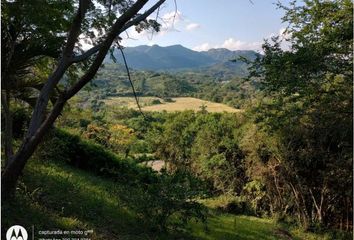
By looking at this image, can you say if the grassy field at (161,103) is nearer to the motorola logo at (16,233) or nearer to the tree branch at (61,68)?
the tree branch at (61,68)

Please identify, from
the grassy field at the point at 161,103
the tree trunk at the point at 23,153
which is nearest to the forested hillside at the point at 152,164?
the tree trunk at the point at 23,153

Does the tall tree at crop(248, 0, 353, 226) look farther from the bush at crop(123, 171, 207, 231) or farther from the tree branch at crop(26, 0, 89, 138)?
the tree branch at crop(26, 0, 89, 138)

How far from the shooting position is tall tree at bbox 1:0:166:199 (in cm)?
689

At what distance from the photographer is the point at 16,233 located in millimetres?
6516

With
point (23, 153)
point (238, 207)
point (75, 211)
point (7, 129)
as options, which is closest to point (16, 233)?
point (23, 153)

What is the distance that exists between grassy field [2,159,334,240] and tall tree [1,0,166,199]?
0.67 metres

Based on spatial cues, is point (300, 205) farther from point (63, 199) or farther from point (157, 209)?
point (63, 199)

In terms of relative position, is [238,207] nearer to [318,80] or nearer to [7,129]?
[318,80]

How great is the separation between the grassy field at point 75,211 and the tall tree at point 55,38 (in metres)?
0.67

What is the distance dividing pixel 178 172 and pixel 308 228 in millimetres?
8729

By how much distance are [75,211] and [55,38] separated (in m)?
3.53

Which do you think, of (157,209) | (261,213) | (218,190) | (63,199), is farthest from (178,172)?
(218,190)

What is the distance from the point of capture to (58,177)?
1105cm

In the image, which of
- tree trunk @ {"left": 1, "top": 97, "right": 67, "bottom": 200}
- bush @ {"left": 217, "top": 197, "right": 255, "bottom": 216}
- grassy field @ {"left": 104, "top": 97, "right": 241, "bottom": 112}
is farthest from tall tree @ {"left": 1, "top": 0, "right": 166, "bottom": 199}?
grassy field @ {"left": 104, "top": 97, "right": 241, "bottom": 112}
